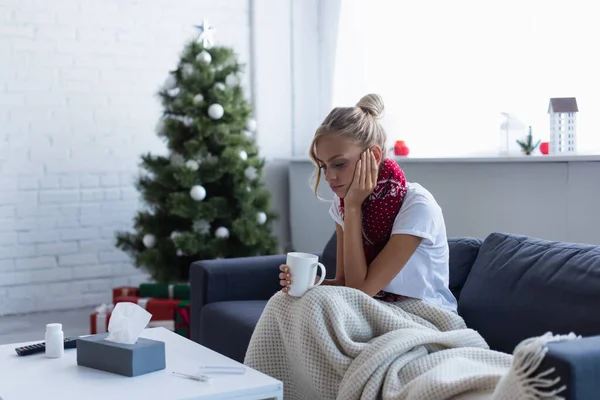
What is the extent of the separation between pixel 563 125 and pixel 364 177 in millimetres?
1279

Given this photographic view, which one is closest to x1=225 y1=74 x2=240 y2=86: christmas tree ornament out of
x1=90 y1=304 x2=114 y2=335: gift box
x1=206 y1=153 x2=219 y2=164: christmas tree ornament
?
x1=206 y1=153 x2=219 y2=164: christmas tree ornament

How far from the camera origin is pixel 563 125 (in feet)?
10.3

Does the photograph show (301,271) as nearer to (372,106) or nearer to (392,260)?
(392,260)

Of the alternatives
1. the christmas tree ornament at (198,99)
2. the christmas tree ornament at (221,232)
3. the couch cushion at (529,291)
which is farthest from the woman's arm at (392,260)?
the christmas tree ornament at (198,99)

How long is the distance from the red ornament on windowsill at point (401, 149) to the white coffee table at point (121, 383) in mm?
2114

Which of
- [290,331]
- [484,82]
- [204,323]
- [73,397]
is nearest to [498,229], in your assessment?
[484,82]

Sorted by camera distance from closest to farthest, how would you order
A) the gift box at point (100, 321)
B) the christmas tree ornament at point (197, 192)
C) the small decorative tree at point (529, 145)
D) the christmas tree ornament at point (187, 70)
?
the small decorative tree at point (529, 145) → the gift box at point (100, 321) → the christmas tree ornament at point (197, 192) → the christmas tree ornament at point (187, 70)

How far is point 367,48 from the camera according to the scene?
4.37 meters

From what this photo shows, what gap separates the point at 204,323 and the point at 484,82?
1703 millimetres

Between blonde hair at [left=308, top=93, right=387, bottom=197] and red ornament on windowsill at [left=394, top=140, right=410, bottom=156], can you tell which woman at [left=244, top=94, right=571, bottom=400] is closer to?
blonde hair at [left=308, top=93, right=387, bottom=197]

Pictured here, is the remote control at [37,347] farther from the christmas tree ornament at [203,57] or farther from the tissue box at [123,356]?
the christmas tree ornament at [203,57]

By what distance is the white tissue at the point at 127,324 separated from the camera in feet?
6.10

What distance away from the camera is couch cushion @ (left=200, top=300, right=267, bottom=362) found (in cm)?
264

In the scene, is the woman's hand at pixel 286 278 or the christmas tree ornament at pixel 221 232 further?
the christmas tree ornament at pixel 221 232
